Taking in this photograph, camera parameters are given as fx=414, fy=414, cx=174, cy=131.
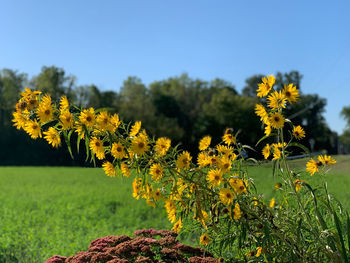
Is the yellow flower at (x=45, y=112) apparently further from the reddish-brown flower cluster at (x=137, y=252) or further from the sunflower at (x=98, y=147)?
the reddish-brown flower cluster at (x=137, y=252)

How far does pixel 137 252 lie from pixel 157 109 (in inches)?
1357

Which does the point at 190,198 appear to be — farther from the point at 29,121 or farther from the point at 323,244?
the point at 29,121

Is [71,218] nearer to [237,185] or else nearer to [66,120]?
[66,120]

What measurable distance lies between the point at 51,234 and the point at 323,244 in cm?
479

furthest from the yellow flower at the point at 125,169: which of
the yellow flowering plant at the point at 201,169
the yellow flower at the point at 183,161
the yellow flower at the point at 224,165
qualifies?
the yellow flower at the point at 224,165

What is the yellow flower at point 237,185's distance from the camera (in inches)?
93.5

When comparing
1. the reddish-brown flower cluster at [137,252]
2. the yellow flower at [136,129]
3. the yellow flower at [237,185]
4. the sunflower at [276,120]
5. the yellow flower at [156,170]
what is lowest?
the reddish-brown flower cluster at [137,252]

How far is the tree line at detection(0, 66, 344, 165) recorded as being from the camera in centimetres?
3278

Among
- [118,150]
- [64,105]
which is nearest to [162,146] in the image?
[118,150]

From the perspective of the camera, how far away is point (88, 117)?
2.26 metres

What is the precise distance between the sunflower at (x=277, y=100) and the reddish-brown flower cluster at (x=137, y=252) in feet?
3.81

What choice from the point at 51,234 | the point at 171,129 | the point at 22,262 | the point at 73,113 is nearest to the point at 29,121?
the point at 73,113

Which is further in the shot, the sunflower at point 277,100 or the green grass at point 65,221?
the green grass at point 65,221

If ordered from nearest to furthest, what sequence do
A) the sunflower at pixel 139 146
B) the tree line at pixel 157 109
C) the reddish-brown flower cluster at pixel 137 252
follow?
the sunflower at pixel 139 146 < the reddish-brown flower cluster at pixel 137 252 < the tree line at pixel 157 109
